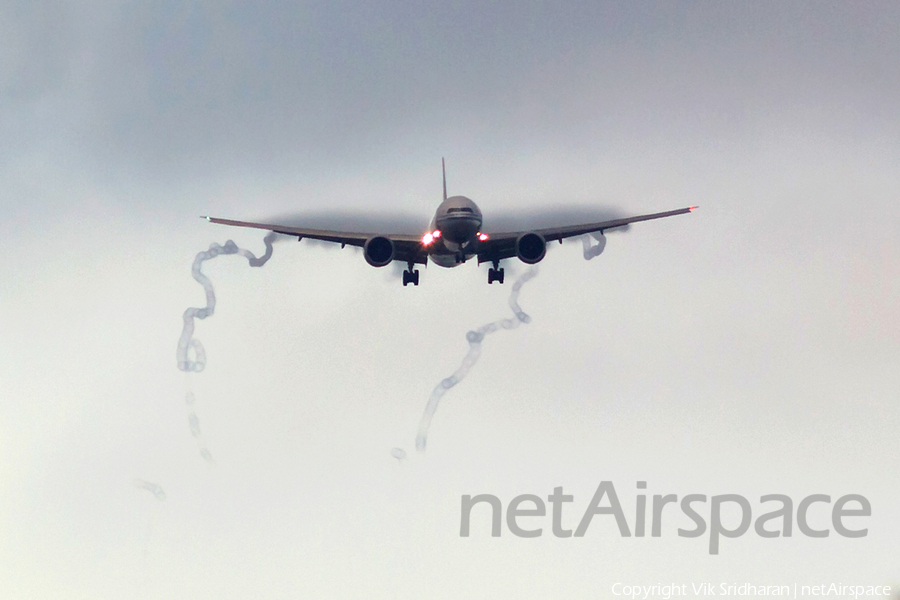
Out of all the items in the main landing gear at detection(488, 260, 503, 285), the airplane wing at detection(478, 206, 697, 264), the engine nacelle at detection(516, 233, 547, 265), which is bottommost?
the engine nacelle at detection(516, 233, 547, 265)

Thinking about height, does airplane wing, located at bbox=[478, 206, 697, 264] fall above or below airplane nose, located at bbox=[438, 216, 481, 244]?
above

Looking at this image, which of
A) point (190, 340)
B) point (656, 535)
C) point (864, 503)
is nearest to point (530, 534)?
point (656, 535)

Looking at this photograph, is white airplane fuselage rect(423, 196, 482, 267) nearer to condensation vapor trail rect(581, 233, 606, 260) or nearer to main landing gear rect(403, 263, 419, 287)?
main landing gear rect(403, 263, 419, 287)

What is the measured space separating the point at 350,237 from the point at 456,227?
330 centimetres

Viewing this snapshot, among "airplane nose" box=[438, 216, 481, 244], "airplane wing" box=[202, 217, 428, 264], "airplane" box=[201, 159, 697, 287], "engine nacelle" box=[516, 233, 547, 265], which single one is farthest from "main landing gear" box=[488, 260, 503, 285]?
"airplane nose" box=[438, 216, 481, 244]

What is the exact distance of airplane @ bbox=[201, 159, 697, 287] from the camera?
18.4 metres

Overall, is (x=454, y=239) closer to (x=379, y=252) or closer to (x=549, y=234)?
(x=379, y=252)

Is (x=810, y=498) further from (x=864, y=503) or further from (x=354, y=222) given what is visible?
(x=354, y=222)

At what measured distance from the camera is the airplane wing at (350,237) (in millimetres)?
19594

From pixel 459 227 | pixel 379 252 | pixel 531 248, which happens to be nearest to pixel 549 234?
pixel 531 248

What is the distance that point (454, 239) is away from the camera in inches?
730

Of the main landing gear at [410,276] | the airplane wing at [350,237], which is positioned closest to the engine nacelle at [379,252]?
the airplane wing at [350,237]

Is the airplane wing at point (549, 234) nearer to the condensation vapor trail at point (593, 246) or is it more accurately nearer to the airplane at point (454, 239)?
the airplane at point (454, 239)

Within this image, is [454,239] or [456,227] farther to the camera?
[454,239]
